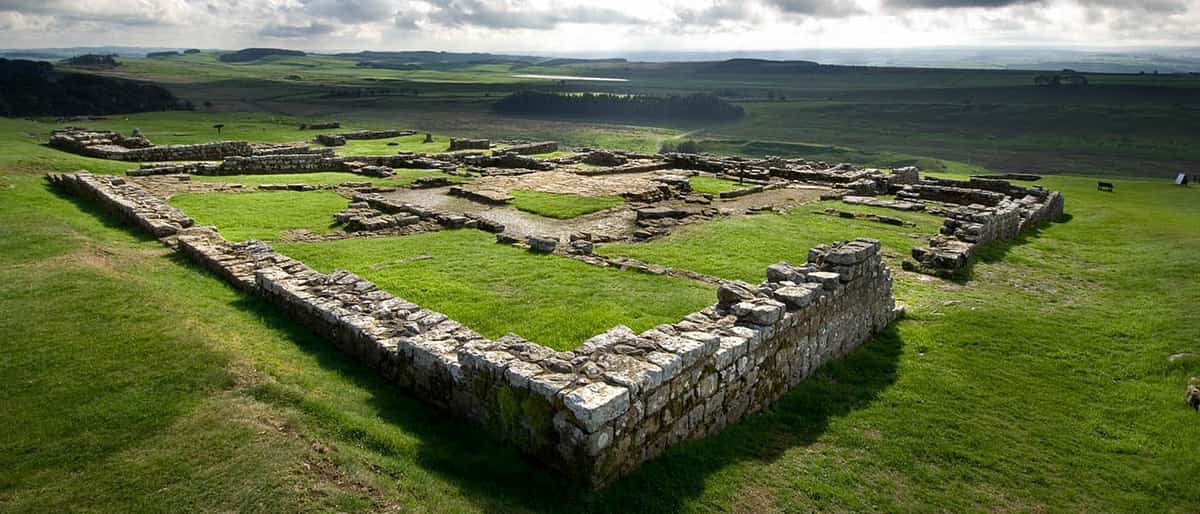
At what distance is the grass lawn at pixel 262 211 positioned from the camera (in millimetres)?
21203

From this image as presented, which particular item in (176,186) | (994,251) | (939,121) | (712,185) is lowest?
(994,251)

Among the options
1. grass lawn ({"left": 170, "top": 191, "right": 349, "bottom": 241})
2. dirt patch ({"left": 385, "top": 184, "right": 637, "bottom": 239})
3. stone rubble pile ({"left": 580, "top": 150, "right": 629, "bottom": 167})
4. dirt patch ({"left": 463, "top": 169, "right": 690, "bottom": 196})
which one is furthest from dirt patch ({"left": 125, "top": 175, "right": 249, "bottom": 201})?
stone rubble pile ({"left": 580, "top": 150, "right": 629, "bottom": 167})

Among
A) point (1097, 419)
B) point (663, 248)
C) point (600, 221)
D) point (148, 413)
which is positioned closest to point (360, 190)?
point (600, 221)

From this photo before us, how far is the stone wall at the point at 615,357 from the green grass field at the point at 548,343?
35 centimetres

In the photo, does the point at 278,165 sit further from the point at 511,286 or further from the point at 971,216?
the point at 971,216

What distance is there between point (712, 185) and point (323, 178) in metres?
20.1

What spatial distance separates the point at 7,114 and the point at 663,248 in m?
76.0

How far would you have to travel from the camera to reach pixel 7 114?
65000mm

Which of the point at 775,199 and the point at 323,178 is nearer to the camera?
the point at 775,199

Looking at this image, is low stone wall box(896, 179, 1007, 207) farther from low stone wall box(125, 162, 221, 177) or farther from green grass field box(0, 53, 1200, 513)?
low stone wall box(125, 162, 221, 177)

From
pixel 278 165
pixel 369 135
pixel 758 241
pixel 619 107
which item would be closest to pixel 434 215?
pixel 758 241

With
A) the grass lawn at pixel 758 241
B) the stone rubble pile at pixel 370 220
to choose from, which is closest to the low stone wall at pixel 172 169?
the stone rubble pile at pixel 370 220

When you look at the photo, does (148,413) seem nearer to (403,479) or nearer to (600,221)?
(403,479)

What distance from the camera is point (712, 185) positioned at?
3566 centimetres
